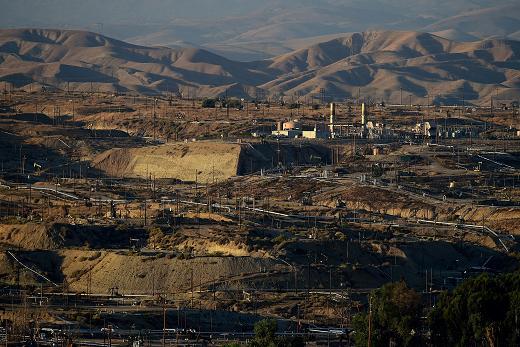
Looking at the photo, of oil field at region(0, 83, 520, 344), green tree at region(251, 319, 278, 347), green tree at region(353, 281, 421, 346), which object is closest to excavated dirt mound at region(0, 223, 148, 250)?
oil field at region(0, 83, 520, 344)

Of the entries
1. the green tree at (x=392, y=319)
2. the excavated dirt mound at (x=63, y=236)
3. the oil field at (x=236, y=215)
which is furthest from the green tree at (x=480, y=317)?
the excavated dirt mound at (x=63, y=236)

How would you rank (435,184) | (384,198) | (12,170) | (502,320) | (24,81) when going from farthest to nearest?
1. (24,81)
2. (12,170)
3. (435,184)
4. (384,198)
5. (502,320)

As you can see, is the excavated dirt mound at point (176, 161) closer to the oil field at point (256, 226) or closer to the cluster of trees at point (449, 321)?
the oil field at point (256, 226)

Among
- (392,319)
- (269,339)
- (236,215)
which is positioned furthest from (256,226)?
(269,339)

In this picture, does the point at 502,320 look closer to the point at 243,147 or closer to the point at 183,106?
the point at 243,147

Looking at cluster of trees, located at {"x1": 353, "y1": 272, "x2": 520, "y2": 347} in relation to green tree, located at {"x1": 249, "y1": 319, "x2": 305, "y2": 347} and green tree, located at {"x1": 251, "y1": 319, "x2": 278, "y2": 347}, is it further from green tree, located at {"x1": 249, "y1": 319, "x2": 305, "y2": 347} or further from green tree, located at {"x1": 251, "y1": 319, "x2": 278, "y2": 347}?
green tree, located at {"x1": 251, "y1": 319, "x2": 278, "y2": 347}

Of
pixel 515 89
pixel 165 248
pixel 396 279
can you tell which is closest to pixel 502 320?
pixel 396 279
